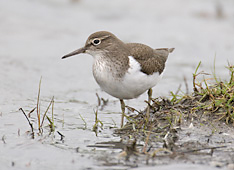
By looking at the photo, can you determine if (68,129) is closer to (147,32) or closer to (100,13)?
(147,32)

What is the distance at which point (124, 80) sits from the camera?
6531 mm

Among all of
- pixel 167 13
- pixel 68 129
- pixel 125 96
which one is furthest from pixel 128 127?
pixel 167 13

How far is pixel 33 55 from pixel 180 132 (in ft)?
21.2

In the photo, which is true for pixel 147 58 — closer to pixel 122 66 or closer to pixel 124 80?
pixel 122 66

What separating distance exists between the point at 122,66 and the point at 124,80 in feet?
0.82

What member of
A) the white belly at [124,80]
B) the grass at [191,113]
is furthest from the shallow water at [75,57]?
the white belly at [124,80]

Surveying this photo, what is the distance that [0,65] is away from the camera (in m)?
10.7

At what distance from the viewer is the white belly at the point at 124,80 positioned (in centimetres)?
655

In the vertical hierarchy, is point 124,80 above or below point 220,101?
above

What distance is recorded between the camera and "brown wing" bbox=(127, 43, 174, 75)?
6.92 meters

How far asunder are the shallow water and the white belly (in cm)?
71

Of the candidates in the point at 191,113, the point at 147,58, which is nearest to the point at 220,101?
the point at 191,113

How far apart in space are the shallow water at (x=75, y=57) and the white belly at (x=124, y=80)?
0.71 metres

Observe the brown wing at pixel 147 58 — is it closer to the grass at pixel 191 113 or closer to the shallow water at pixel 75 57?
the grass at pixel 191 113
